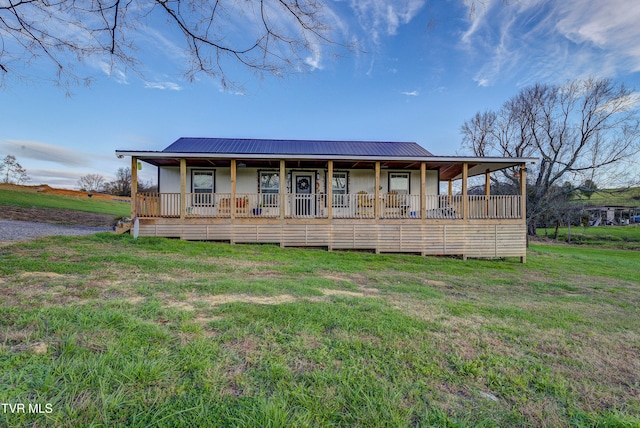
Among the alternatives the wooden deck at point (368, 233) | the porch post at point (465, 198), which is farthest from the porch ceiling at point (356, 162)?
the wooden deck at point (368, 233)

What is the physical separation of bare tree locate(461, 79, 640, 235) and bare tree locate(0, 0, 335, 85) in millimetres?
19333

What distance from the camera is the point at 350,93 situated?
12320 mm

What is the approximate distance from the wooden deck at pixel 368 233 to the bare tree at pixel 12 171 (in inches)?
1366

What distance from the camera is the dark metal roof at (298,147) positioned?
12.6m

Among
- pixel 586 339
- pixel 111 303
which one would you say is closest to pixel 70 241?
pixel 111 303

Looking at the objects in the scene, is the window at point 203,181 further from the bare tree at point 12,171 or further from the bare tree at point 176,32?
the bare tree at point 12,171

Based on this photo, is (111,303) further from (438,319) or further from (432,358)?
(438,319)

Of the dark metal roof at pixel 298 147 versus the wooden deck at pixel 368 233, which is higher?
the dark metal roof at pixel 298 147

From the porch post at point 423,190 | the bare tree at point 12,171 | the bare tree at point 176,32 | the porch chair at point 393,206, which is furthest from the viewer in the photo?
the bare tree at point 12,171

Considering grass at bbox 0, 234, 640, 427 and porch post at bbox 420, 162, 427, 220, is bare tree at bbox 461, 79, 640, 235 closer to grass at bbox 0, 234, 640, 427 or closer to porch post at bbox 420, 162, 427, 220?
porch post at bbox 420, 162, 427, 220

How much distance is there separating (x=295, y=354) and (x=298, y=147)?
12.3 m

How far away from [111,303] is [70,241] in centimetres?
638

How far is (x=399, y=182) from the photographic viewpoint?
1309 centimetres

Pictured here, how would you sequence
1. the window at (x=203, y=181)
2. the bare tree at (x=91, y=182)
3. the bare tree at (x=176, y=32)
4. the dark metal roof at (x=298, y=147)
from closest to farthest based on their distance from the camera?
the bare tree at (x=176, y=32), the window at (x=203, y=181), the dark metal roof at (x=298, y=147), the bare tree at (x=91, y=182)
